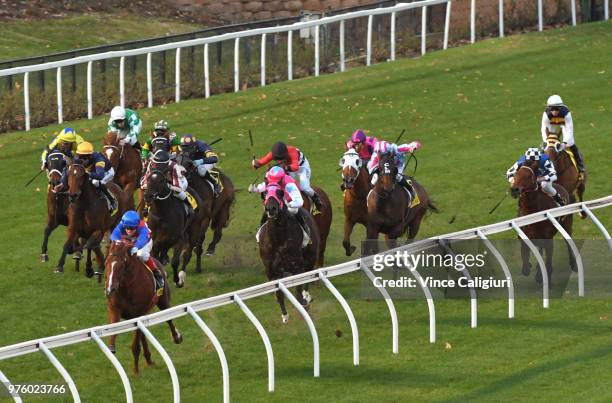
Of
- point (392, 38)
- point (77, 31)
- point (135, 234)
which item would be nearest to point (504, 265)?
point (135, 234)

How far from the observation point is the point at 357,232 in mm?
21109

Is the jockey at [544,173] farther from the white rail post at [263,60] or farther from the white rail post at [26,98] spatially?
the white rail post at [263,60]

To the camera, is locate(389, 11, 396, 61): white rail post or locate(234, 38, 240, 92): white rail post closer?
locate(234, 38, 240, 92): white rail post

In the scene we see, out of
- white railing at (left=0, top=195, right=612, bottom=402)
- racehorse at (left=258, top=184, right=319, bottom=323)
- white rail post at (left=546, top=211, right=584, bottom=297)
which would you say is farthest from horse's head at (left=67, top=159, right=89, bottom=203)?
white rail post at (left=546, top=211, right=584, bottom=297)

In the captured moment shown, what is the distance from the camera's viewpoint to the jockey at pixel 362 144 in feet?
62.5

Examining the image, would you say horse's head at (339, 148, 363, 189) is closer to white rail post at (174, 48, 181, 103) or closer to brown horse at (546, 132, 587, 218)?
brown horse at (546, 132, 587, 218)

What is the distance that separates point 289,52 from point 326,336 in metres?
13.4

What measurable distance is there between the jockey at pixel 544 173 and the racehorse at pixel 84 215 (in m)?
4.69

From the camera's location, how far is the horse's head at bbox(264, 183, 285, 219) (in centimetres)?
1636

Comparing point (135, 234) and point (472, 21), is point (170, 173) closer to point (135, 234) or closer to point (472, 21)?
point (135, 234)

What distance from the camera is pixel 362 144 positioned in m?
19.1

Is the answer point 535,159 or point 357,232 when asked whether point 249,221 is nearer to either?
point 357,232

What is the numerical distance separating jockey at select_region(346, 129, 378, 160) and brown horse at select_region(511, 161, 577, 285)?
1.86m

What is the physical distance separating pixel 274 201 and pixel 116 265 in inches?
91.5
